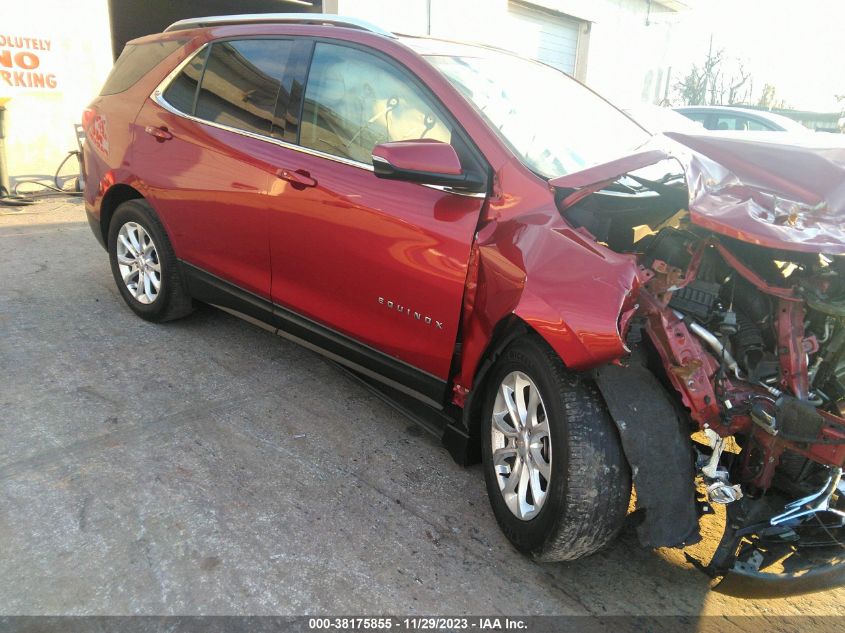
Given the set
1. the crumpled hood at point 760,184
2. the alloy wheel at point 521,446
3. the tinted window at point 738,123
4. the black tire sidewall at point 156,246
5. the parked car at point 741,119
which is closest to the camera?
the crumpled hood at point 760,184

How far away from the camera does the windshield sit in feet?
9.11

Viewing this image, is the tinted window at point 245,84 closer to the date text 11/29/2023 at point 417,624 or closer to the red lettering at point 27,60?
the date text 11/29/2023 at point 417,624

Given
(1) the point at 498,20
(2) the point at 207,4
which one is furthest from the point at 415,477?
(2) the point at 207,4

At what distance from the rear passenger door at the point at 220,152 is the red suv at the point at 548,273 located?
0.06 feet

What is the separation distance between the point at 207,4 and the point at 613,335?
592 inches

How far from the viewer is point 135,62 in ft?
14.5

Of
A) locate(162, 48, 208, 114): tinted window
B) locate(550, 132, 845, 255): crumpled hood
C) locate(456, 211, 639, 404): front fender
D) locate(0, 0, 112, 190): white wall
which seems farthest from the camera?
locate(0, 0, 112, 190): white wall

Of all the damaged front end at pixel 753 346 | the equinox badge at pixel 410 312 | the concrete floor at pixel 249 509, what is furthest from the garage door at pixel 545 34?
the damaged front end at pixel 753 346

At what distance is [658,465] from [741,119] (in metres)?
8.88

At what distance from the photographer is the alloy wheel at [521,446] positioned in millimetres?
2420

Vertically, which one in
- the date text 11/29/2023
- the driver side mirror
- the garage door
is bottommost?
the date text 11/29/2023

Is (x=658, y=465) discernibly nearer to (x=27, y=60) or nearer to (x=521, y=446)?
(x=521, y=446)

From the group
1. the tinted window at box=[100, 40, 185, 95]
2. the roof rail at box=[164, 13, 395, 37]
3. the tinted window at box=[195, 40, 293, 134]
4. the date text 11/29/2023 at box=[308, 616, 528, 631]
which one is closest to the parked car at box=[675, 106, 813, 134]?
the roof rail at box=[164, 13, 395, 37]

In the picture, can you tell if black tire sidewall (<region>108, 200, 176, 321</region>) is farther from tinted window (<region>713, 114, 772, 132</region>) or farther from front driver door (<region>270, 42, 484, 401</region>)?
tinted window (<region>713, 114, 772, 132</region>)
